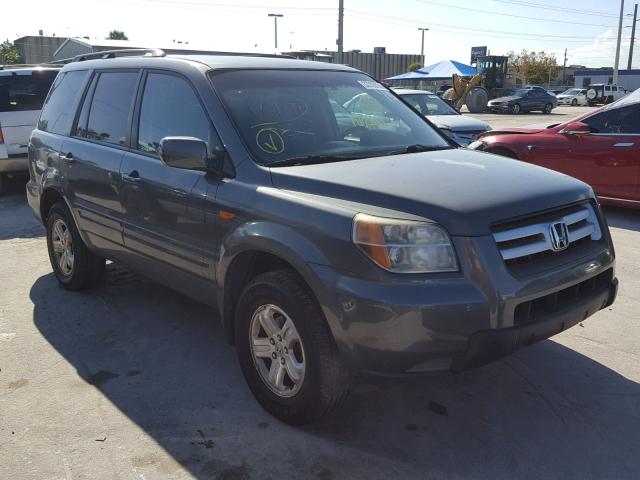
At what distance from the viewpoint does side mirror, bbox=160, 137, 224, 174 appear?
3316 millimetres

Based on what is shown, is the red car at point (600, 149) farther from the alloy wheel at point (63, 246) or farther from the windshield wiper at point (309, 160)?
the alloy wheel at point (63, 246)

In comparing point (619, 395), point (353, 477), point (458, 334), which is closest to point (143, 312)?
point (353, 477)

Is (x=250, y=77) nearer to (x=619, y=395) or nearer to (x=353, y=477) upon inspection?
(x=353, y=477)

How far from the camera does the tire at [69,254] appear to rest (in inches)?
202

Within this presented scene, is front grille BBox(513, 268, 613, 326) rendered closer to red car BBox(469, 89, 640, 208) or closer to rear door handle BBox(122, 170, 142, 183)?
rear door handle BBox(122, 170, 142, 183)

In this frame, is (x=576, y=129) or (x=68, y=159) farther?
(x=576, y=129)

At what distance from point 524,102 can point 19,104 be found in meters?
32.8

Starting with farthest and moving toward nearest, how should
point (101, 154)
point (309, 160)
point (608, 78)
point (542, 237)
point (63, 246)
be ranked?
1. point (608, 78)
2. point (63, 246)
3. point (101, 154)
4. point (309, 160)
5. point (542, 237)

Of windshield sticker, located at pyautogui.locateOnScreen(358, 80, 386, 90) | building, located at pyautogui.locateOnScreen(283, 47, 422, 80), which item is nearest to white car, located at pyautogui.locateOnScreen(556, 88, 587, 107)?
building, located at pyautogui.locateOnScreen(283, 47, 422, 80)

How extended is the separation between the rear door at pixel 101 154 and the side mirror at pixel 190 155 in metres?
1.02

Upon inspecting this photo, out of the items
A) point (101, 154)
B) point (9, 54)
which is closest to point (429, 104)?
point (101, 154)

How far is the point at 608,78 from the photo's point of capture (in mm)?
69875

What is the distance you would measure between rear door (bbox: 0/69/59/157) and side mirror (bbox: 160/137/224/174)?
7.33m

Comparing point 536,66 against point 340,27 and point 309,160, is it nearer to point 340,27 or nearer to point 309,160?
point 340,27
